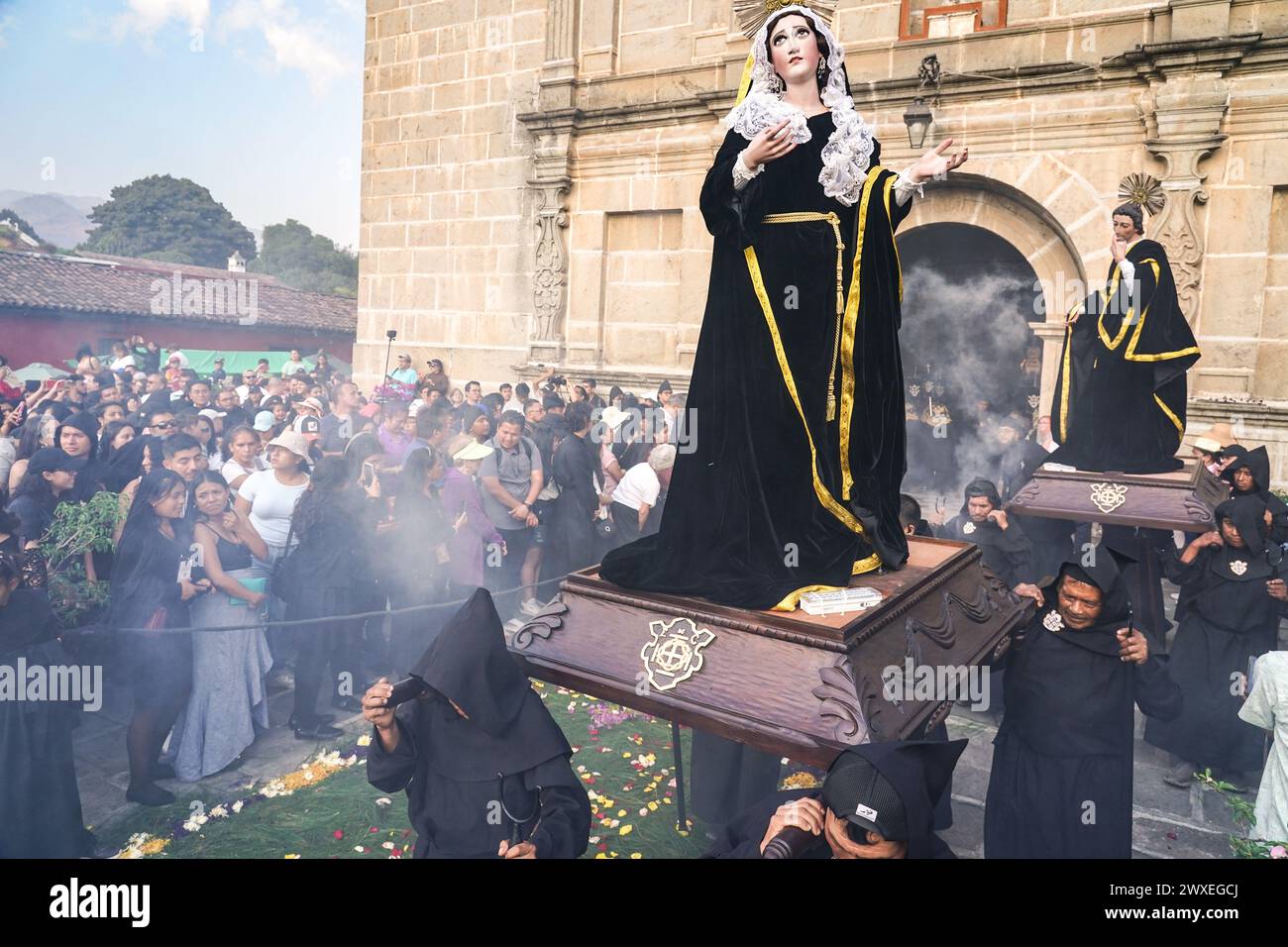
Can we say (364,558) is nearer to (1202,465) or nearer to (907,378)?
(1202,465)

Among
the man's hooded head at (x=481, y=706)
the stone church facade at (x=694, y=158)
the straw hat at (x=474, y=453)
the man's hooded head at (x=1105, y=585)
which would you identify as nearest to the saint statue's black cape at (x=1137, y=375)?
the man's hooded head at (x=1105, y=585)

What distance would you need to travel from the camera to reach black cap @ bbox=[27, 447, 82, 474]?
252 inches

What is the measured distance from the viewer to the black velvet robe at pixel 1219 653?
550cm

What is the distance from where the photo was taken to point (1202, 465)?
6.83 meters

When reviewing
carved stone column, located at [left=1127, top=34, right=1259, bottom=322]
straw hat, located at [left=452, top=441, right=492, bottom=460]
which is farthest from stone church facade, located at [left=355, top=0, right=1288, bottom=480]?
straw hat, located at [left=452, top=441, right=492, bottom=460]

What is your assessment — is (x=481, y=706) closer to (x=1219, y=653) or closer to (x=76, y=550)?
(x=76, y=550)

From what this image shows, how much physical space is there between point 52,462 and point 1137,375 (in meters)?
7.81

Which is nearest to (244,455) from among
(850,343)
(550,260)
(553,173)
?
(850,343)

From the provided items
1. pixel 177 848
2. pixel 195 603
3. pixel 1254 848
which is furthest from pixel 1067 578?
pixel 195 603

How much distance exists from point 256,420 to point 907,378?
9.02 metres

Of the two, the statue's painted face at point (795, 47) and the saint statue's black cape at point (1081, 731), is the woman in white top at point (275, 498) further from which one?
the saint statue's black cape at point (1081, 731)

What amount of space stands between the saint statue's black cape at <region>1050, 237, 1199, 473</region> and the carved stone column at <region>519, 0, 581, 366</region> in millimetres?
9247

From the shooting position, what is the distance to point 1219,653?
5.71m

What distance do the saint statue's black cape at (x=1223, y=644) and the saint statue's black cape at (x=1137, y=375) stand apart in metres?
0.79
